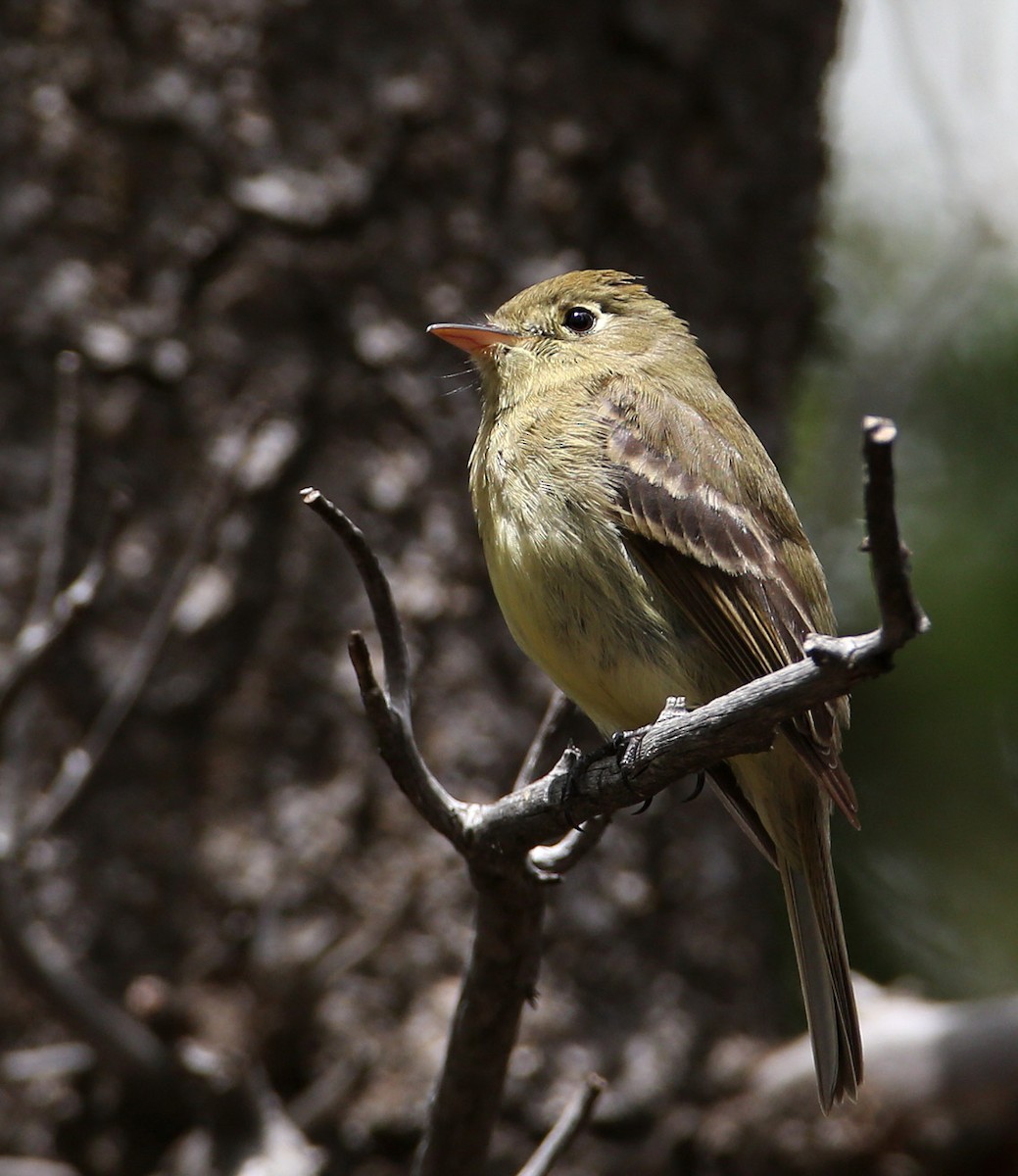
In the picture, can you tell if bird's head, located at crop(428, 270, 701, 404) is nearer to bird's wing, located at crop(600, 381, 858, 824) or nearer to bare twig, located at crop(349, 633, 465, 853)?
bird's wing, located at crop(600, 381, 858, 824)

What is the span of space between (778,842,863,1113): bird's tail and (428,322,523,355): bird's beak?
124 centimetres

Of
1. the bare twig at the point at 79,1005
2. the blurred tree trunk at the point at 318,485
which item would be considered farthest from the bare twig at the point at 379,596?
the blurred tree trunk at the point at 318,485

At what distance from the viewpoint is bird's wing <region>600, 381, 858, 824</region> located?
2615 mm

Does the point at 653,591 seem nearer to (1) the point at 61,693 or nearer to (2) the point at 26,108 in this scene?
(1) the point at 61,693

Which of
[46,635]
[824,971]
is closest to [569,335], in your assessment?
[46,635]

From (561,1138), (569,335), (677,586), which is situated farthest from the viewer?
(569,335)

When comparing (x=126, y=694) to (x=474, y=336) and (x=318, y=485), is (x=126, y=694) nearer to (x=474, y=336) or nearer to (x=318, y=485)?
(x=318, y=485)

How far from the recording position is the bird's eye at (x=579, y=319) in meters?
3.36

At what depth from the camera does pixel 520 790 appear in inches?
80.2

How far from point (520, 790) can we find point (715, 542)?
32.5 inches

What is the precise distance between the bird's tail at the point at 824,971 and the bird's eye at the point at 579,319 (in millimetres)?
1286

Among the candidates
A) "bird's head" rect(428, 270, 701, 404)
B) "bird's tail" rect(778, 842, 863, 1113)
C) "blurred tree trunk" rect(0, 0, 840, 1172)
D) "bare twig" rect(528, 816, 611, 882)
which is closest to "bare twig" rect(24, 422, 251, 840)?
"blurred tree trunk" rect(0, 0, 840, 1172)

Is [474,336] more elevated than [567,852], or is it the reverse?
[474,336]

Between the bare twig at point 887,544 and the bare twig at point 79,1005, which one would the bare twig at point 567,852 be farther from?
the bare twig at point 79,1005
